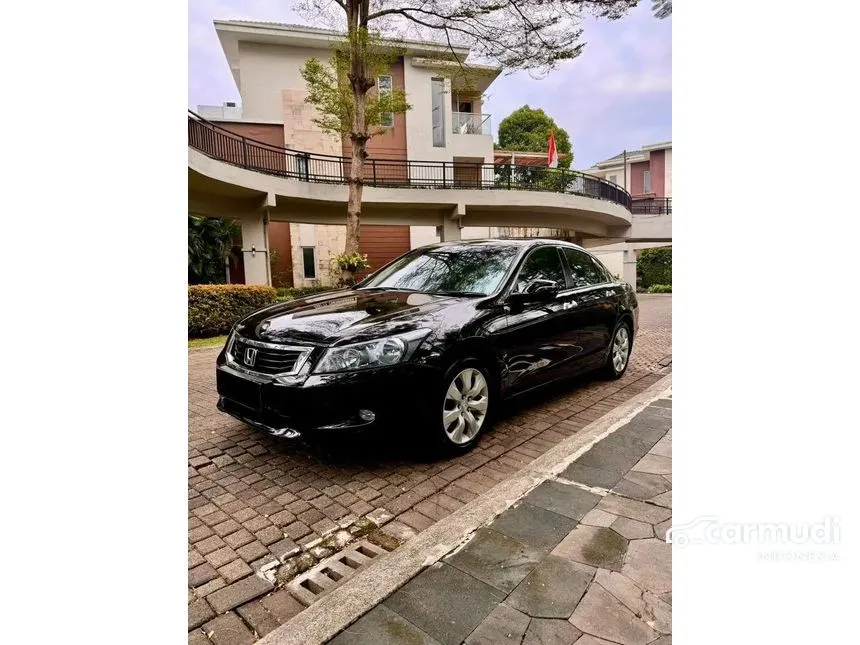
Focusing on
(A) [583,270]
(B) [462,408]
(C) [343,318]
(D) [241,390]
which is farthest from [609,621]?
(A) [583,270]

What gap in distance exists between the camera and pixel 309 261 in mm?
19422

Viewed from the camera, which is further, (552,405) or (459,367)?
(552,405)

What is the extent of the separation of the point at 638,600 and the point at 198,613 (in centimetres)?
167

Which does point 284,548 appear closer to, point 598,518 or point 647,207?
point 598,518

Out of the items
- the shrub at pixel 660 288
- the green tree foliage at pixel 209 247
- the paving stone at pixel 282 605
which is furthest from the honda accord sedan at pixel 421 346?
the shrub at pixel 660 288

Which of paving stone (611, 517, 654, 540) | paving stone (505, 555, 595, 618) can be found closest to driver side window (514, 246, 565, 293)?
paving stone (611, 517, 654, 540)

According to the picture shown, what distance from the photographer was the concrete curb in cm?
167

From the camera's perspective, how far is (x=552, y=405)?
4340 mm

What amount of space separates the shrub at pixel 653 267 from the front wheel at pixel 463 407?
23111 millimetres
